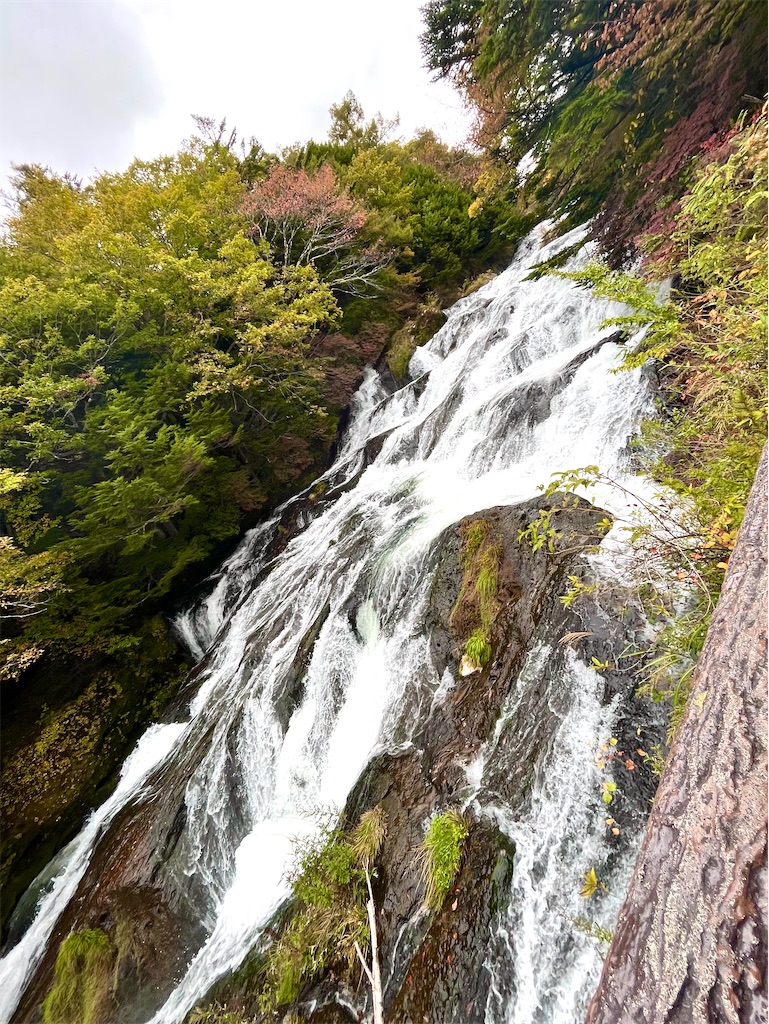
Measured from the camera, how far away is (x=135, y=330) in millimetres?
8852

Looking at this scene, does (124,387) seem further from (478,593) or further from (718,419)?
(718,419)

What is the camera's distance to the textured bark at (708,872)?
103 cm

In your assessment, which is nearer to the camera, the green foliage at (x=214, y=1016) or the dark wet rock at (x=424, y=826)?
the dark wet rock at (x=424, y=826)

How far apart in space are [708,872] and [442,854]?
2798mm

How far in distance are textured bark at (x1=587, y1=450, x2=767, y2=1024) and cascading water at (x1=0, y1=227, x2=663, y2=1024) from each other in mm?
2039

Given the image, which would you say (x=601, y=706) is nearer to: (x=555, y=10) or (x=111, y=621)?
(x=555, y=10)

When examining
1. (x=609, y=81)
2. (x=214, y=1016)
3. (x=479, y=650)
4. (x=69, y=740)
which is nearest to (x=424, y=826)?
(x=479, y=650)

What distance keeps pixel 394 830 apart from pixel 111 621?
8.01 m

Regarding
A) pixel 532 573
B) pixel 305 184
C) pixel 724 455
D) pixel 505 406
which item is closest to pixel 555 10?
pixel 505 406

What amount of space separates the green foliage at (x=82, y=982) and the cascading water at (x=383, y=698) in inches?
29.9

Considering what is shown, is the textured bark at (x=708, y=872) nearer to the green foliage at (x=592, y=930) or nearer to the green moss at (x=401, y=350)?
the green foliage at (x=592, y=930)

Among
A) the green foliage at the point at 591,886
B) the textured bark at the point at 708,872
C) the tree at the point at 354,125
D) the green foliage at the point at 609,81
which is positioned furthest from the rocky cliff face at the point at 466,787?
the tree at the point at 354,125

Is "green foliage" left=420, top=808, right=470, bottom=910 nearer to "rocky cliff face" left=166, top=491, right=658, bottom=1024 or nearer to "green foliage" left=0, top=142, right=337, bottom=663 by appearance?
"rocky cliff face" left=166, top=491, right=658, bottom=1024

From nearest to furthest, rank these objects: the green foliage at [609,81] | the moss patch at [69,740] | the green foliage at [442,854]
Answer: the green foliage at [442,854]
the green foliage at [609,81]
the moss patch at [69,740]
